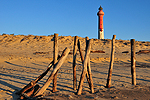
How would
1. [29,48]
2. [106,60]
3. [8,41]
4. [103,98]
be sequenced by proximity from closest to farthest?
[103,98] → [106,60] → [29,48] → [8,41]

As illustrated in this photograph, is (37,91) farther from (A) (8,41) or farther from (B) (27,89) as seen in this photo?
(A) (8,41)

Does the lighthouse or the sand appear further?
the lighthouse

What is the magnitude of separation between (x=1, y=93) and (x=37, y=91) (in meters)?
1.39

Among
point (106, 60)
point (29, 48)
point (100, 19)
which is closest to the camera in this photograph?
point (106, 60)

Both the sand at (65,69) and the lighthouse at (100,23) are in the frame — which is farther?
the lighthouse at (100,23)

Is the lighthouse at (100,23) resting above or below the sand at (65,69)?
above

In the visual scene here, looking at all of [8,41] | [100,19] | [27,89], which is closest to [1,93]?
[27,89]

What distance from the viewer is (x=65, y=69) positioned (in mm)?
10906

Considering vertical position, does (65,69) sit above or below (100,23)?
below

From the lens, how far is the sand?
5750mm

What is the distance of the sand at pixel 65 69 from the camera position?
575cm

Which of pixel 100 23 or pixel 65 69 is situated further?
pixel 100 23

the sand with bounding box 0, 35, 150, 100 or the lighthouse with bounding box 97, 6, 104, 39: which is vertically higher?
the lighthouse with bounding box 97, 6, 104, 39

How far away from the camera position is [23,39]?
79.4 feet
